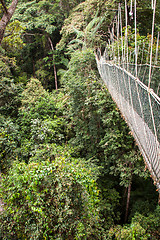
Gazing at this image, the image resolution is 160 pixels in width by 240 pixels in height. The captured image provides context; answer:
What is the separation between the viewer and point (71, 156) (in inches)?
166

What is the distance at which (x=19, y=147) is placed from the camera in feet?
15.4

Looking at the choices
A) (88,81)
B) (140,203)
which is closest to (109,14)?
(88,81)

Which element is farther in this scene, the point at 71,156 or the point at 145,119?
the point at 71,156

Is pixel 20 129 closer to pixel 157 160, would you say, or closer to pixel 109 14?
pixel 109 14

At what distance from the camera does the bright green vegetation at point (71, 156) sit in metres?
2.27

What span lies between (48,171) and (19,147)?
2.62 meters

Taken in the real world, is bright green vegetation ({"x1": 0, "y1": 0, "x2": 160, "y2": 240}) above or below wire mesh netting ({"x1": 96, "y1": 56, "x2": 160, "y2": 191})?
below

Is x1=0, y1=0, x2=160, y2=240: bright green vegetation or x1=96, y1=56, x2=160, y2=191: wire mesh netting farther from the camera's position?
x1=0, y1=0, x2=160, y2=240: bright green vegetation

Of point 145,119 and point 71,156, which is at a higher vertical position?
point 145,119

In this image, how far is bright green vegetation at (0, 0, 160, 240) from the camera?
2.27m

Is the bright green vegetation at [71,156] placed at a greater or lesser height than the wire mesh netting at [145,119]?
lesser

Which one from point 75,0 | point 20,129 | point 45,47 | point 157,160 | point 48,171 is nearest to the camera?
point 157,160

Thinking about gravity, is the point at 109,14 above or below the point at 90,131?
above

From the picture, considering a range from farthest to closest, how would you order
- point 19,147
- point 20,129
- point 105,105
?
point 20,129
point 19,147
point 105,105
